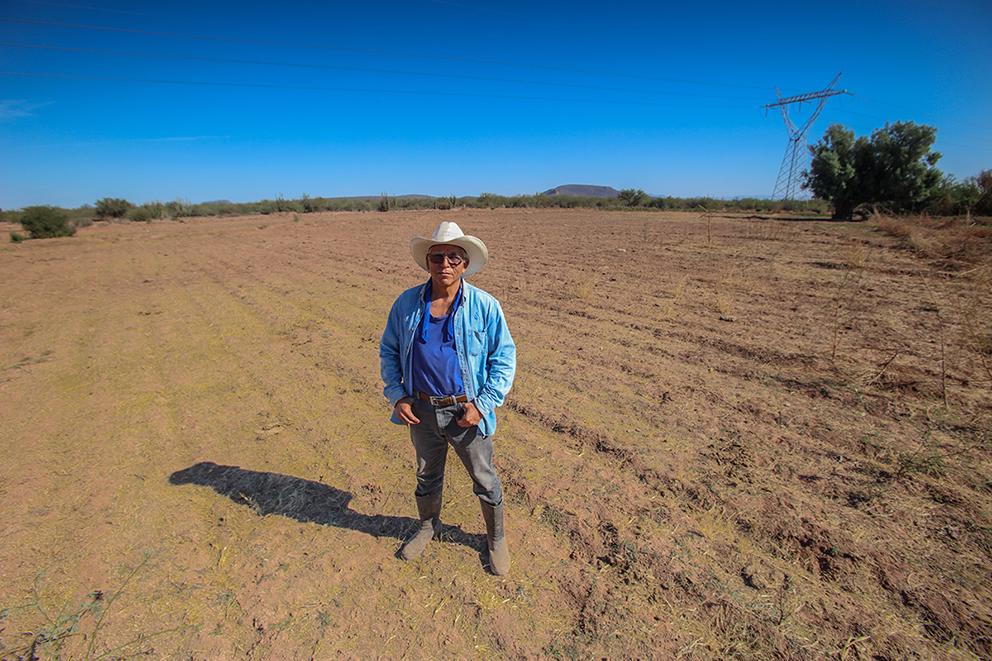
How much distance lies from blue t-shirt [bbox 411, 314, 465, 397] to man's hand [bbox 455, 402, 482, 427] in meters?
0.09

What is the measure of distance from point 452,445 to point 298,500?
1.54 meters

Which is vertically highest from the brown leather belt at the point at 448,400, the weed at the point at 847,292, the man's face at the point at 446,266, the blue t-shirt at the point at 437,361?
the man's face at the point at 446,266

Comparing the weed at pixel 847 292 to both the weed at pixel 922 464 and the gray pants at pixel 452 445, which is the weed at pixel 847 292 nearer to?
the weed at pixel 922 464

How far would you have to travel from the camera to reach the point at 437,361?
2.11m

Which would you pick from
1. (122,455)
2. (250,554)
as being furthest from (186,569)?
(122,455)

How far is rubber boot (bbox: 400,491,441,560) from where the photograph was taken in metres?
2.53

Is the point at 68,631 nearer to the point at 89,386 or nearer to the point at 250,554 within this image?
the point at 250,554

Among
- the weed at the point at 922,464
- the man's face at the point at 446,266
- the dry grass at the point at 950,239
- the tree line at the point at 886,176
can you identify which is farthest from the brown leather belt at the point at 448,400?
the tree line at the point at 886,176

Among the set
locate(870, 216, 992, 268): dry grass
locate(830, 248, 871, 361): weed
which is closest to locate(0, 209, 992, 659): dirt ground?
locate(830, 248, 871, 361): weed

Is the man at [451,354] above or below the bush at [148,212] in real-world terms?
below

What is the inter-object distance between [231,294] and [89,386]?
13.8ft

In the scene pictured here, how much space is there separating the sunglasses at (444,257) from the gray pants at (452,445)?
73 centimetres

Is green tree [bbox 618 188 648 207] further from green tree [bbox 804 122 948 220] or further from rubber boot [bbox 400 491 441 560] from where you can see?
rubber boot [bbox 400 491 441 560]

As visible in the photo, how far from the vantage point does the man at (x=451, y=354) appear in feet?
6.88
